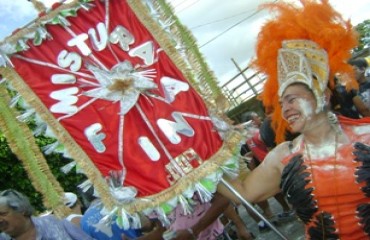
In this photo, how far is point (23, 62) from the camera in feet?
7.45

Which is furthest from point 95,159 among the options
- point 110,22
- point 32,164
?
point 110,22

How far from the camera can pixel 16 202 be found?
291cm

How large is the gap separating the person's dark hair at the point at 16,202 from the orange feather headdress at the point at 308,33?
75.3 inches

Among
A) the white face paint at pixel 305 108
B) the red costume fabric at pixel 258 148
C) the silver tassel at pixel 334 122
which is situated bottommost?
the red costume fabric at pixel 258 148

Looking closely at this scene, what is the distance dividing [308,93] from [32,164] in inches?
60.1

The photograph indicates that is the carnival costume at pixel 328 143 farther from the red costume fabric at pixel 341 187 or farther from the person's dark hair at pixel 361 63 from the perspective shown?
the person's dark hair at pixel 361 63

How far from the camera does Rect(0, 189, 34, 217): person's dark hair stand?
9.46ft

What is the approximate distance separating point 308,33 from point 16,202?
7.25ft

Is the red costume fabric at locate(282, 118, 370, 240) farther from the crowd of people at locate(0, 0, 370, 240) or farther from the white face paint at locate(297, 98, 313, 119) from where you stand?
the white face paint at locate(297, 98, 313, 119)

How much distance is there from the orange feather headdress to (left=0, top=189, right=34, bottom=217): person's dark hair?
1913mm

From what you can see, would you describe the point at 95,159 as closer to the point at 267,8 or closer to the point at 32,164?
the point at 32,164

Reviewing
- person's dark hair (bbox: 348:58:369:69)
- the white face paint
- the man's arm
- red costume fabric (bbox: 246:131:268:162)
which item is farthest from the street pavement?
the white face paint

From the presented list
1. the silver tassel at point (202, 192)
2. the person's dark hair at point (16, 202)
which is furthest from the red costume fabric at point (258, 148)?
the silver tassel at point (202, 192)

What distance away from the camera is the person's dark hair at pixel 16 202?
9.46ft
